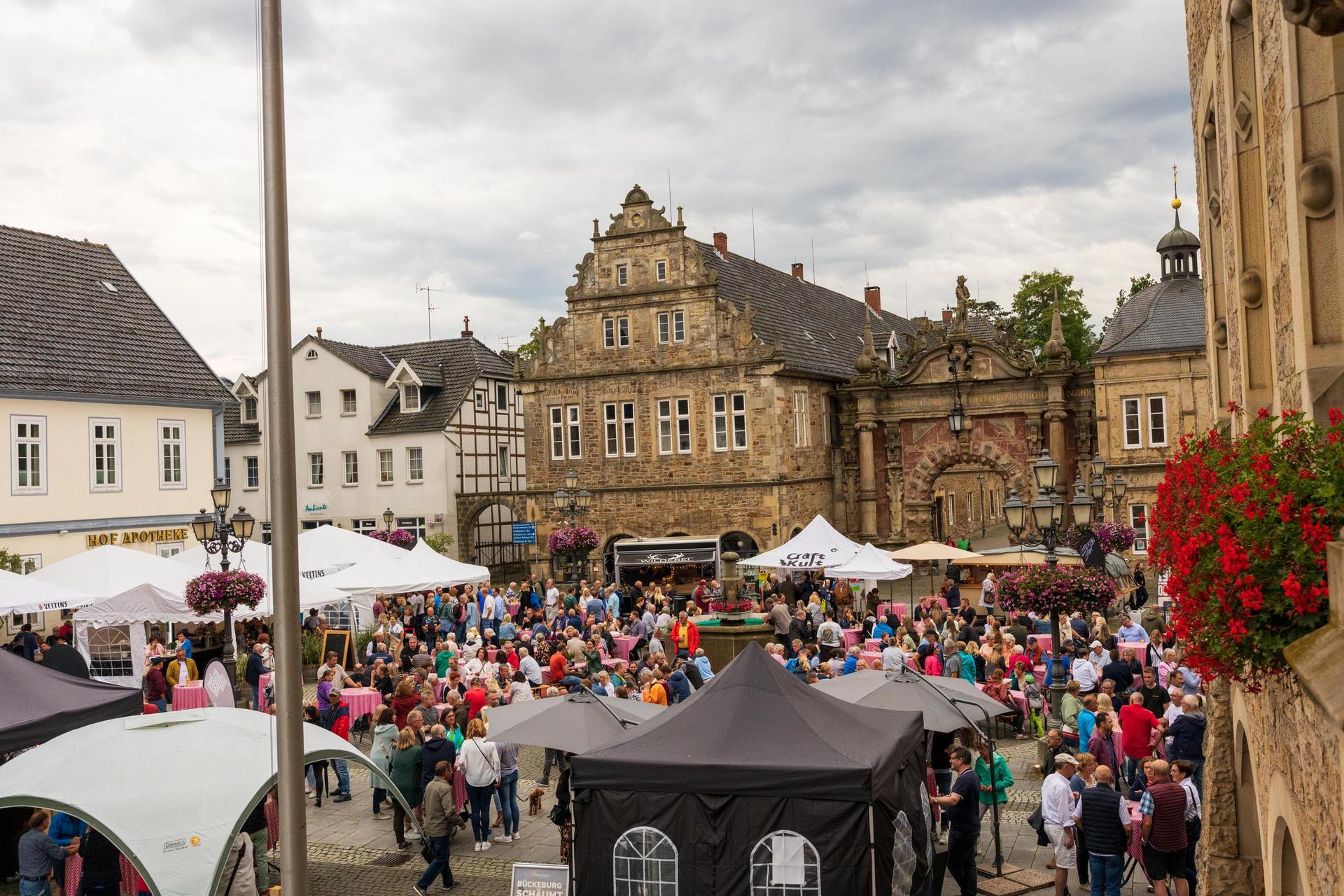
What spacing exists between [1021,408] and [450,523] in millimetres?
21689

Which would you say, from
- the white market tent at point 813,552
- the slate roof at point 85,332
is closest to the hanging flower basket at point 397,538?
the slate roof at point 85,332

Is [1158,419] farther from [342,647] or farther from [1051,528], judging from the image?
[342,647]

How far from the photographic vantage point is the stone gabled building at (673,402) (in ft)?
125

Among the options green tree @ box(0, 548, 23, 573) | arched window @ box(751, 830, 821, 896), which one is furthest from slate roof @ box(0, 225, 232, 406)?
arched window @ box(751, 830, 821, 896)

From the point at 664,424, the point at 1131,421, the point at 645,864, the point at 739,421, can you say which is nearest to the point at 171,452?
the point at 664,424

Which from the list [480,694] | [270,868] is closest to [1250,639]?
[270,868]

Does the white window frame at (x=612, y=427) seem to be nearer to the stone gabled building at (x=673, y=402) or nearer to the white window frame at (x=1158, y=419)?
the stone gabled building at (x=673, y=402)

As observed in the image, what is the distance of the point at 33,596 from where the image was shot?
2022 centimetres

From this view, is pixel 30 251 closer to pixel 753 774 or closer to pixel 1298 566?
pixel 753 774

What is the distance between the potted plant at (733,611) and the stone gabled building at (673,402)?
1263 centimetres

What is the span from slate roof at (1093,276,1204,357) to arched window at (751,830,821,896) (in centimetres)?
3046

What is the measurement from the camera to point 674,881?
32.4 feet

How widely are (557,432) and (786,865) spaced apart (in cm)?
3229

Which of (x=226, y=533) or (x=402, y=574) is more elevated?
(x=226, y=533)
